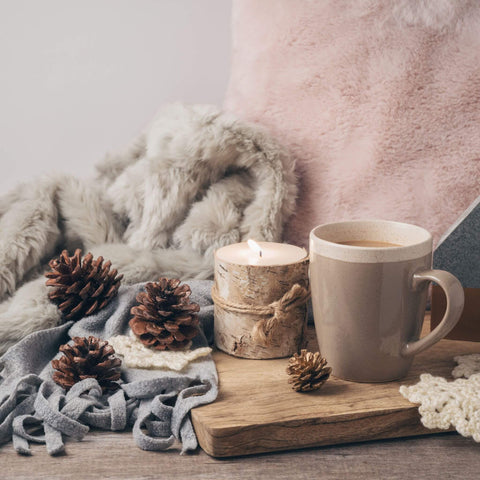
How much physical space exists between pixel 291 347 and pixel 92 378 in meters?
0.23

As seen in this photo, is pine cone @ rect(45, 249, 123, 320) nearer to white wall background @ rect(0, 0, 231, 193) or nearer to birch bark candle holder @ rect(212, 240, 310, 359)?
birch bark candle holder @ rect(212, 240, 310, 359)

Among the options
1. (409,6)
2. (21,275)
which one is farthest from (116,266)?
(409,6)

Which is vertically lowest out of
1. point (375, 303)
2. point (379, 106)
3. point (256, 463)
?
point (256, 463)

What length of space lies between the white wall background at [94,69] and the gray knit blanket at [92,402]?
0.62 metres

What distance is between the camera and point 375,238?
69 cm

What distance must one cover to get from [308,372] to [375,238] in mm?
180

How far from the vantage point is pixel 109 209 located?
3.15ft

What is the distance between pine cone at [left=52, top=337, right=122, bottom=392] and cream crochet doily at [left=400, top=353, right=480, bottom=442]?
302 mm

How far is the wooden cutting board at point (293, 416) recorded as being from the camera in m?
0.55

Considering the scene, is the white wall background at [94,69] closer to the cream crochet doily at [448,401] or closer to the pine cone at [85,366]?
the pine cone at [85,366]

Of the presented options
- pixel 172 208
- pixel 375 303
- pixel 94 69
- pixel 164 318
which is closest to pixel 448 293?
pixel 375 303

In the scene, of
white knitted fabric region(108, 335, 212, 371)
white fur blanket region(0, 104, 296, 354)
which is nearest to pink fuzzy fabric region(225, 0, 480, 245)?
white fur blanket region(0, 104, 296, 354)

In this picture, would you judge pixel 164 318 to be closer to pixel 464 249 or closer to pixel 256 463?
pixel 256 463

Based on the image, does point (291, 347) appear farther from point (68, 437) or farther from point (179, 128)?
point (179, 128)
